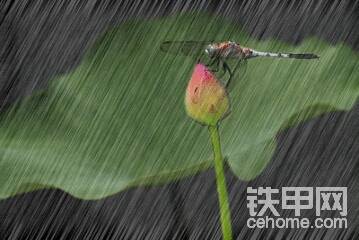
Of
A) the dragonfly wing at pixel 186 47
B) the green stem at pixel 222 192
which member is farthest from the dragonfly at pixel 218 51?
the green stem at pixel 222 192

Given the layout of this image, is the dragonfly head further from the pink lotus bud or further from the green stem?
the green stem

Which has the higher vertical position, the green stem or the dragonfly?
the dragonfly

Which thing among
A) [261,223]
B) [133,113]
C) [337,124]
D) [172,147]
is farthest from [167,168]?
[337,124]

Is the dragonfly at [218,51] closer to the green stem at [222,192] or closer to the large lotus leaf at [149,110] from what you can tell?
the large lotus leaf at [149,110]

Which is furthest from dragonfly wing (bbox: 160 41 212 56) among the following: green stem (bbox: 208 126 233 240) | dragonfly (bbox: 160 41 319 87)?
green stem (bbox: 208 126 233 240)

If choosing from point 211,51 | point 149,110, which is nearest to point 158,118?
point 149,110

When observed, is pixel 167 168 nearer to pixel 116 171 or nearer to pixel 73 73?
pixel 116 171

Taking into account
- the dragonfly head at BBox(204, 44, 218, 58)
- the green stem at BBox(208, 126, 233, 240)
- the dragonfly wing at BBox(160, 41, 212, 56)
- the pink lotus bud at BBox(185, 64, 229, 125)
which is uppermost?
the dragonfly head at BBox(204, 44, 218, 58)
